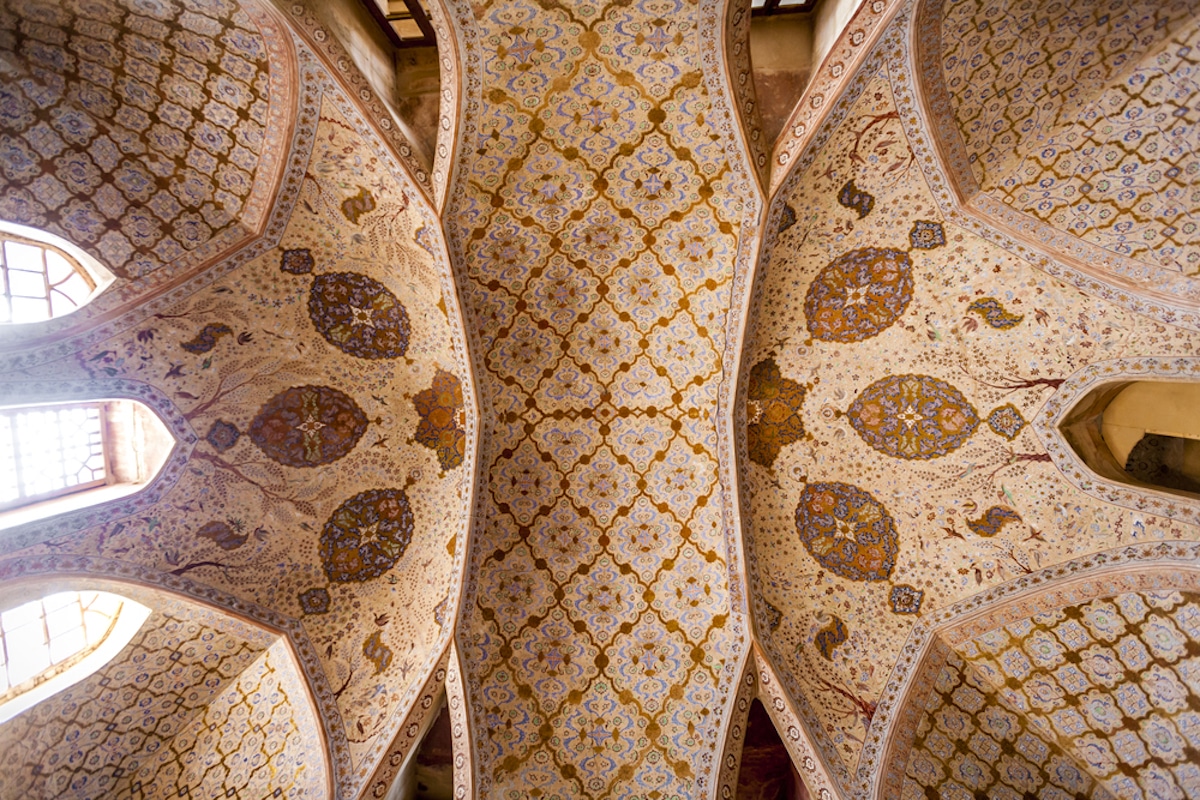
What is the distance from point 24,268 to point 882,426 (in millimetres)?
7568

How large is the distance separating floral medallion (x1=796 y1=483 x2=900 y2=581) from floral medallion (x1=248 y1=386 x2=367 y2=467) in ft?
15.3

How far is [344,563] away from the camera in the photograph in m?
5.61

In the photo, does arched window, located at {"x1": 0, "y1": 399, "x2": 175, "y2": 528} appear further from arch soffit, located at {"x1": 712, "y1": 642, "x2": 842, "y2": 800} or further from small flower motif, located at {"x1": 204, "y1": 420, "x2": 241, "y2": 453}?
arch soffit, located at {"x1": 712, "y1": 642, "x2": 842, "y2": 800}

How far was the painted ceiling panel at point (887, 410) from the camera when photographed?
448 centimetres

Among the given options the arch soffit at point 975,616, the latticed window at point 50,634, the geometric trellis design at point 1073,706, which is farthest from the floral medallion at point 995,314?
the latticed window at point 50,634

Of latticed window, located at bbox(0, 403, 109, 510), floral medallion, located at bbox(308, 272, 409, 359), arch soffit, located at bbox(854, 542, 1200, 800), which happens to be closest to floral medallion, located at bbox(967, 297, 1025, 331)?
arch soffit, located at bbox(854, 542, 1200, 800)

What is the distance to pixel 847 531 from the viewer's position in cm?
530

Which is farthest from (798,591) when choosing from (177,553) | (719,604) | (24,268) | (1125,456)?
(24,268)

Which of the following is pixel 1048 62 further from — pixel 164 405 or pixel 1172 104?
pixel 164 405

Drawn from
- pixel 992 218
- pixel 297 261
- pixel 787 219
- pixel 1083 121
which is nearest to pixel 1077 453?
pixel 992 218

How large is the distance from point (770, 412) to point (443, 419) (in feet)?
11.2

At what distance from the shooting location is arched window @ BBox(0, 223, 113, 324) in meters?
4.27

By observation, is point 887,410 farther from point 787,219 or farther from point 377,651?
point 377,651

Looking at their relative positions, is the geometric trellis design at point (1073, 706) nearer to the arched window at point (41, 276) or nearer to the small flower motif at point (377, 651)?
the small flower motif at point (377, 651)
